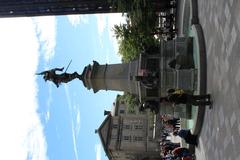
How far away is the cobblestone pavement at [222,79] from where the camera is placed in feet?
56.7

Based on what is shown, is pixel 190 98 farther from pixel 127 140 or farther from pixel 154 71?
pixel 127 140

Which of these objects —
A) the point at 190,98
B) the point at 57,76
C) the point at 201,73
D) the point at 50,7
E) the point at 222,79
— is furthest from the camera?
the point at 50,7

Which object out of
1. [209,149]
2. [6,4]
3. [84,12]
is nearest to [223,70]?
[209,149]

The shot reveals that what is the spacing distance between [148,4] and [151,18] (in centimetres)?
311

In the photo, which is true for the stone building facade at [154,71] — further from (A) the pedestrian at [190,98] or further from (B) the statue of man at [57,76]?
(A) the pedestrian at [190,98]

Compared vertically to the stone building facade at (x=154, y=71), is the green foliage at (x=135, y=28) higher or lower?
higher

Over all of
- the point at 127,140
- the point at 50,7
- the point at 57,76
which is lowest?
the point at 127,140

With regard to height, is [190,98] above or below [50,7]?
below

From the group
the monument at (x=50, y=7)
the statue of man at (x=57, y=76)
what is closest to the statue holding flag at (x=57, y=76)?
the statue of man at (x=57, y=76)

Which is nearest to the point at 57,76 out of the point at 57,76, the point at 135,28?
the point at 57,76

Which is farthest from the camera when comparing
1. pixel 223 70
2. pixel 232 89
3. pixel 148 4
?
pixel 148 4

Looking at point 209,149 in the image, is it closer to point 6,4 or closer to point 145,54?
point 145,54

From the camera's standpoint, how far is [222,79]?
19297 millimetres

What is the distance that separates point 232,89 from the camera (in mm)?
17812
